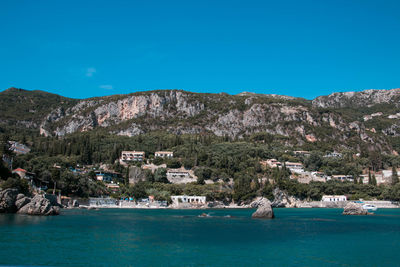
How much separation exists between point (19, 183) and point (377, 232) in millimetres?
46398

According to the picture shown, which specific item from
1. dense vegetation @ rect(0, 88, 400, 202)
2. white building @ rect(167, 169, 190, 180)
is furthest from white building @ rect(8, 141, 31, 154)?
white building @ rect(167, 169, 190, 180)

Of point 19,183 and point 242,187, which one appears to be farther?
point 242,187

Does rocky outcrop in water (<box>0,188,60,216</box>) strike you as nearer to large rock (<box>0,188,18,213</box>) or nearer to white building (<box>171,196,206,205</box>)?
large rock (<box>0,188,18,213</box>)

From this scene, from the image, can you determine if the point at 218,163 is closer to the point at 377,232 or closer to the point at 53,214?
the point at 53,214

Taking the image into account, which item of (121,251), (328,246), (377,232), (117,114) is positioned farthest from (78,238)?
(117,114)

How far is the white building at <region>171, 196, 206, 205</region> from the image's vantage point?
86562 mm

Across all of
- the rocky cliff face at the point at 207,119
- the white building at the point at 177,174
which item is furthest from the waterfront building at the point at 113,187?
the rocky cliff face at the point at 207,119

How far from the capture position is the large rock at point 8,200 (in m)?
48.8

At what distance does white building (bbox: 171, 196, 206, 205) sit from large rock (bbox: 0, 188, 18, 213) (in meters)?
40.4

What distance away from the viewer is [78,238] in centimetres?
3067

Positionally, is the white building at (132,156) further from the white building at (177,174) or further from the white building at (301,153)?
the white building at (301,153)

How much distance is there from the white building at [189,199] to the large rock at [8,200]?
40.4 meters

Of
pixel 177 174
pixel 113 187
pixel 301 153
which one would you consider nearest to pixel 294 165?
pixel 301 153

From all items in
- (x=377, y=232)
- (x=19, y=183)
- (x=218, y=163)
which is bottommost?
(x=377, y=232)
